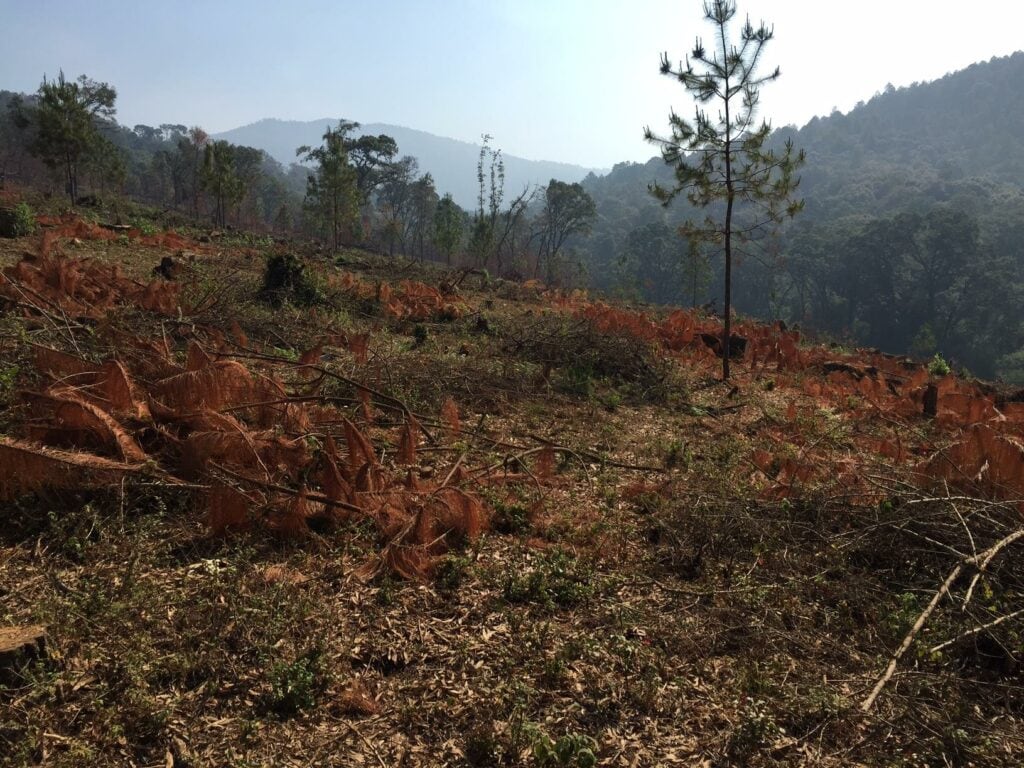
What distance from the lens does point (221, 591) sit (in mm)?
2652

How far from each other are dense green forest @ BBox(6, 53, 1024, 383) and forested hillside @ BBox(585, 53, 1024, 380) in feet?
0.50

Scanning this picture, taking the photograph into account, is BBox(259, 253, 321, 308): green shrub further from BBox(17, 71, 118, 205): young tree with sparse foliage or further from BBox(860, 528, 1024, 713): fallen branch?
BBox(17, 71, 118, 205): young tree with sparse foliage

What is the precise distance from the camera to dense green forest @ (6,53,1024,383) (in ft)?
125

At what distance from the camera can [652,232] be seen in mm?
64188

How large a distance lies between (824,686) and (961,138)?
6582 inches

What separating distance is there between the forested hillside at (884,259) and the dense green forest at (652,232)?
0.50 feet

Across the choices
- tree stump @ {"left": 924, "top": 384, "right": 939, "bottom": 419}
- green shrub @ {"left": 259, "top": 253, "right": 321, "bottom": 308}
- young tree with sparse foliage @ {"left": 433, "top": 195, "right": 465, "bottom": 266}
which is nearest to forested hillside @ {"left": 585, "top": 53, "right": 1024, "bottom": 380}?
tree stump @ {"left": 924, "top": 384, "right": 939, "bottom": 419}

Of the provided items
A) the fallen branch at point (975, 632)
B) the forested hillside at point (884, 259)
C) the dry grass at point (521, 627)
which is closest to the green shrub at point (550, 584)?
the dry grass at point (521, 627)

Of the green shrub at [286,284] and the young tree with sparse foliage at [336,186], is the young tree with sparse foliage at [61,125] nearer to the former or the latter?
the young tree with sparse foliage at [336,186]

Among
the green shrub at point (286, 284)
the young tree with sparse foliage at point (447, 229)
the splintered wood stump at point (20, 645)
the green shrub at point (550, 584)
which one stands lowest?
the green shrub at point (550, 584)

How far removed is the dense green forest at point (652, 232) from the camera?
38.0 meters

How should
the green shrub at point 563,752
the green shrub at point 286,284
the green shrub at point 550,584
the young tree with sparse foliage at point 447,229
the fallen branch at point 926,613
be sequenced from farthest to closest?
the young tree with sparse foliage at point 447,229 → the green shrub at point 286,284 → the green shrub at point 550,584 → the fallen branch at point 926,613 → the green shrub at point 563,752

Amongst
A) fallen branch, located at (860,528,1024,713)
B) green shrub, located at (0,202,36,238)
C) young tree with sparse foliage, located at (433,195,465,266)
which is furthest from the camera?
young tree with sparse foliage, located at (433,195,465,266)

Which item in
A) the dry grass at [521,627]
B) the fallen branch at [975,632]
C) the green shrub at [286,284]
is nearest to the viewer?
the dry grass at [521,627]
